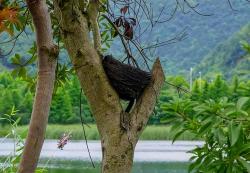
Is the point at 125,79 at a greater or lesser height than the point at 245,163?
greater

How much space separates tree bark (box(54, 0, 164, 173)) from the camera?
64.2 inches

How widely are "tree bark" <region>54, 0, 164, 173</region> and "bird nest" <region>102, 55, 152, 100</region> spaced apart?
0.02 metres

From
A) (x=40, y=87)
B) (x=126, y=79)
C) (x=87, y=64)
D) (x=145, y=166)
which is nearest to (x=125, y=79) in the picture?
(x=126, y=79)

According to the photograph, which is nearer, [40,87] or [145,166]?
[40,87]

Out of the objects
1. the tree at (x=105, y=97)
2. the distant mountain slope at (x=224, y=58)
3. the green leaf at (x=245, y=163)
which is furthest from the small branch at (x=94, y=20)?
the distant mountain slope at (x=224, y=58)

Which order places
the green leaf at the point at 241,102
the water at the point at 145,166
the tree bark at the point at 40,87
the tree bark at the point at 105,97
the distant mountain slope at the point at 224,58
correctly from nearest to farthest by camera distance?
1. the tree bark at the point at 40,87
2. the tree bark at the point at 105,97
3. the green leaf at the point at 241,102
4. the water at the point at 145,166
5. the distant mountain slope at the point at 224,58

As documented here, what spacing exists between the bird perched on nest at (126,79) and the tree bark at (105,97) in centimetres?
2

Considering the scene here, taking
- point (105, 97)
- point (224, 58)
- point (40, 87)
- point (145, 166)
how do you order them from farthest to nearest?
point (224, 58) → point (145, 166) → point (105, 97) → point (40, 87)

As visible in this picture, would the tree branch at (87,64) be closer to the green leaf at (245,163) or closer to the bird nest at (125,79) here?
the bird nest at (125,79)

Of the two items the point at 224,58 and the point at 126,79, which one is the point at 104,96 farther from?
the point at 224,58

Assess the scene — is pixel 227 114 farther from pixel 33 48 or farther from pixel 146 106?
pixel 33 48

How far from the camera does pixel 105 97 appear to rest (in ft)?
5.55

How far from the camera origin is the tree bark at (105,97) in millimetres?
1632

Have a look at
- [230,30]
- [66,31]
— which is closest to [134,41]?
[66,31]
